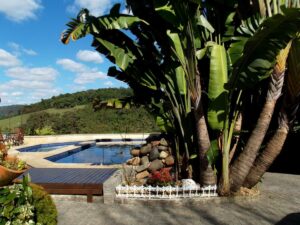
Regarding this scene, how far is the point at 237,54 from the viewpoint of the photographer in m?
6.31

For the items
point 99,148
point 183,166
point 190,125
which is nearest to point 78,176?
point 183,166

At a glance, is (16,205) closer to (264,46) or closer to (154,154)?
(264,46)

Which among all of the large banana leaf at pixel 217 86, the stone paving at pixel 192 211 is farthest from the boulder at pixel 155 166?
the large banana leaf at pixel 217 86

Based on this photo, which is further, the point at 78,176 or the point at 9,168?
the point at 78,176

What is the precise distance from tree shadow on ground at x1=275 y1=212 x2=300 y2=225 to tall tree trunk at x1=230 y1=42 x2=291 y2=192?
120cm

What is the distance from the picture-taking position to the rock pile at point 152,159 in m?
7.95

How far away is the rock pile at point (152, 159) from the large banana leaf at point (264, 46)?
3086 mm

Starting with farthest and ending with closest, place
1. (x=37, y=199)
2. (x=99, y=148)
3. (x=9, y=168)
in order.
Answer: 1. (x=99, y=148)
2. (x=37, y=199)
3. (x=9, y=168)

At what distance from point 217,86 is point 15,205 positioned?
14.0 feet

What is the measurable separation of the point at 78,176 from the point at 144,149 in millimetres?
2009

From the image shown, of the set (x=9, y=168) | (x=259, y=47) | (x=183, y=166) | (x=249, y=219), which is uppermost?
(x=259, y=47)

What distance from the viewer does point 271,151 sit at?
6.57 m

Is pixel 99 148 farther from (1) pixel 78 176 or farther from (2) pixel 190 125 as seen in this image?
(2) pixel 190 125

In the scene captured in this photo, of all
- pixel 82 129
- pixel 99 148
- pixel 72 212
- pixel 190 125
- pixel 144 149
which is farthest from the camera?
pixel 82 129
